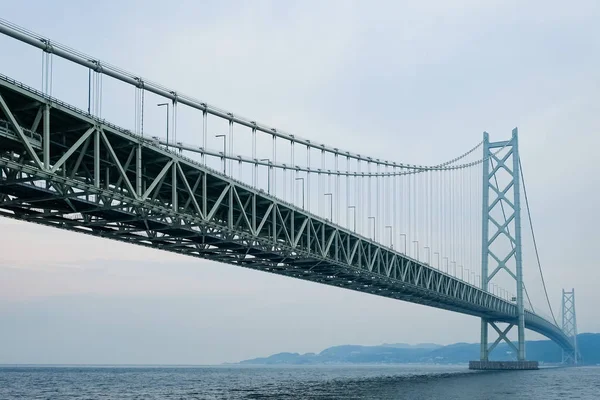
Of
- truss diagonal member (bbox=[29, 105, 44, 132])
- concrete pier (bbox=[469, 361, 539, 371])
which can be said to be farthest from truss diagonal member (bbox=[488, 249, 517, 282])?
truss diagonal member (bbox=[29, 105, 44, 132])

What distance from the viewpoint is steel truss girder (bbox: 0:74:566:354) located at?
29906 mm

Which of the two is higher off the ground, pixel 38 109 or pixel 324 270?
pixel 38 109

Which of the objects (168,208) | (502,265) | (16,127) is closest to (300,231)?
(168,208)

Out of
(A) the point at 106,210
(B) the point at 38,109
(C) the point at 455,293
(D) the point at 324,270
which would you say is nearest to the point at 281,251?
(D) the point at 324,270

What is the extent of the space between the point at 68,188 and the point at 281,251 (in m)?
19.6

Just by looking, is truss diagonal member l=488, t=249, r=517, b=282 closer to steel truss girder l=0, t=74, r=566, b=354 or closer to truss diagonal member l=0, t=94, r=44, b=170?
steel truss girder l=0, t=74, r=566, b=354

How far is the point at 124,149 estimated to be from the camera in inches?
1312

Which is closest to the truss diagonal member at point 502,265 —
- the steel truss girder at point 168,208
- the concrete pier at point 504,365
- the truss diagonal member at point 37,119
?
the concrete pier at point 504,365

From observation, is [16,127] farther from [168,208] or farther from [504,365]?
[504,365]

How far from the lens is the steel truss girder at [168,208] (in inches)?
1177

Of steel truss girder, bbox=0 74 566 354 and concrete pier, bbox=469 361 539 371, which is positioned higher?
steel truss girder, bbox=0 74 566 354

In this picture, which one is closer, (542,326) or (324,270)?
(324,270)

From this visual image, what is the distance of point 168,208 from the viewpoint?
37.0 meters

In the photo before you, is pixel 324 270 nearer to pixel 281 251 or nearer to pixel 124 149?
pixel 281 251
